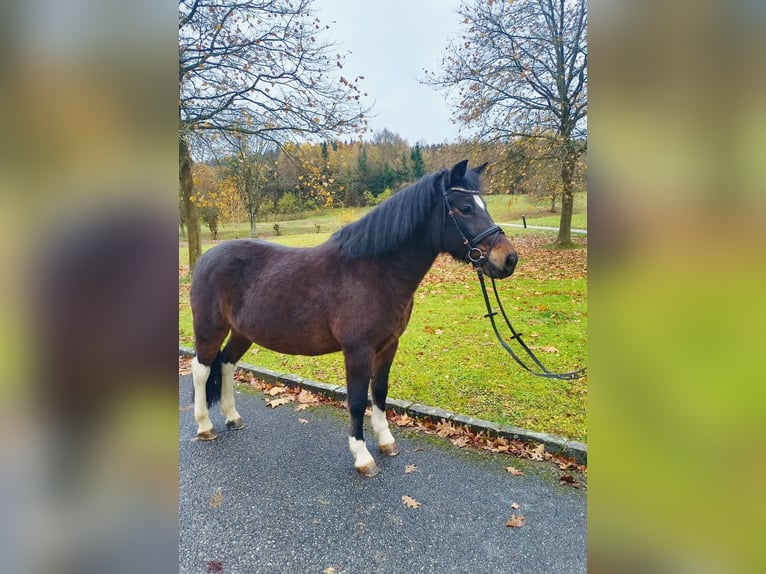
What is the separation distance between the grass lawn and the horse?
115cm

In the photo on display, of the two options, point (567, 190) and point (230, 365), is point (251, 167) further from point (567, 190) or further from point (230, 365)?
point (567, 190)

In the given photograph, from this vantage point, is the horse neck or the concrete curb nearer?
the horse neck

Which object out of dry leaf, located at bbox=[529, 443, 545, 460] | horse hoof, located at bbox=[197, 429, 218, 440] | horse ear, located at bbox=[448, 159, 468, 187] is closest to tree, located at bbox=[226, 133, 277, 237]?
horse hoof, located at bbox=[197, 429, 218, 440]

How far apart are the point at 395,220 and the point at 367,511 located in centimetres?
191

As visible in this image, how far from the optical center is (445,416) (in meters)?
3.55

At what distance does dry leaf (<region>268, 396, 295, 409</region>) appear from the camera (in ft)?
13.6

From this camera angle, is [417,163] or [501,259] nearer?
[501,259]

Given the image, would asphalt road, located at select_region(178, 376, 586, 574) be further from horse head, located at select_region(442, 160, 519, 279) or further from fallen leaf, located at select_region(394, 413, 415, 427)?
horse head, located at select_region(442, 160, 519, 279)

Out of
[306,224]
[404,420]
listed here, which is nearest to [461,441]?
[404,420]

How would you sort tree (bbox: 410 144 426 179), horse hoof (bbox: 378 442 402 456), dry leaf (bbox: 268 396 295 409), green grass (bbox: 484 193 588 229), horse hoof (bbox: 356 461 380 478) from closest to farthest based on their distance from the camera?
horse hoof (bbox: 356 461 380 478) < horse hoof (bbox: 378 442 402 456) < dry leaf (bbox: 268 396 295 409) < tree (bbox: 410 144 426 179) < green grass (bbox: 484 193 588 229)
